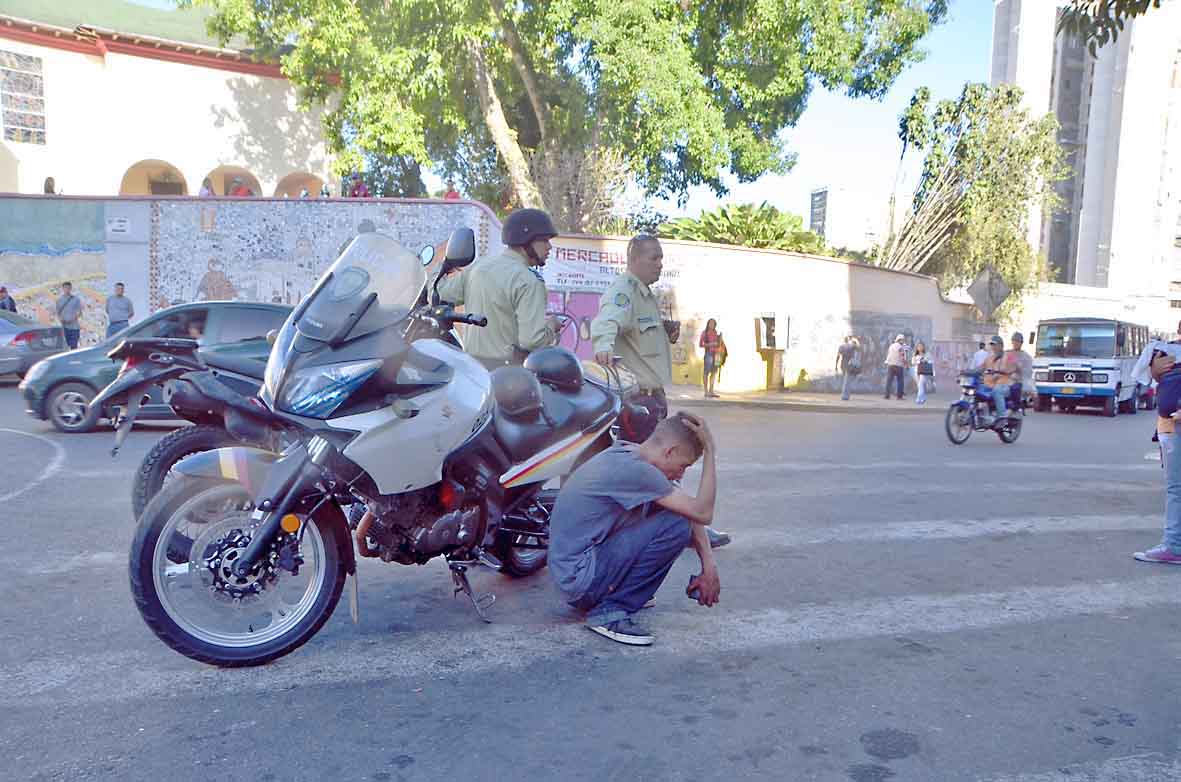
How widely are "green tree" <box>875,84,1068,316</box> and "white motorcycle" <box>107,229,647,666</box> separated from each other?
29.6m

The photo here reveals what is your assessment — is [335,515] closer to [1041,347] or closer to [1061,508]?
[1061,508]

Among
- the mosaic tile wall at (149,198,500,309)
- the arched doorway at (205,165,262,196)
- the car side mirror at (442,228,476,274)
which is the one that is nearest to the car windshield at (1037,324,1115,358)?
the mosaic tile wall at (149,198,500,309)

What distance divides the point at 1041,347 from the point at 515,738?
24.1 meters

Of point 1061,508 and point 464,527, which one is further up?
point 464,527

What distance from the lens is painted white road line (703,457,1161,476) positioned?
29.3ft

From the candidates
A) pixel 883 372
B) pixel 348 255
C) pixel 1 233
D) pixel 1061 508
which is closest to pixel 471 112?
pixel 1 233

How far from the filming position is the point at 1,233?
791 inches

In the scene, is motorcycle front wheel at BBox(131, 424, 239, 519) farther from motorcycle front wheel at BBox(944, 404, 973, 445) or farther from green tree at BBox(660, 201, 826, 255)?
green tree at BBox(660, 201, 826, 255)

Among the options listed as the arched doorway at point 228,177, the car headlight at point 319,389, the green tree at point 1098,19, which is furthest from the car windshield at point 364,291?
the arched doorway at point 228,177

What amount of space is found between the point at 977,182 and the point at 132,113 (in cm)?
2506

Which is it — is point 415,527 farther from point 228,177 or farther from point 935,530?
point 228,177

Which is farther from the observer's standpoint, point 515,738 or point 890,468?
point 890,468

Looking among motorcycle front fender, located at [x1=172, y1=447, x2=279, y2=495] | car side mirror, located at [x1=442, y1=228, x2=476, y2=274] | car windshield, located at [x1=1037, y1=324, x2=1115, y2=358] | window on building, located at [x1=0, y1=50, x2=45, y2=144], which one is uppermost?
window on building, located at [x1=0, y1=50, x2=45, y2=144]

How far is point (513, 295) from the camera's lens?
5.17m
